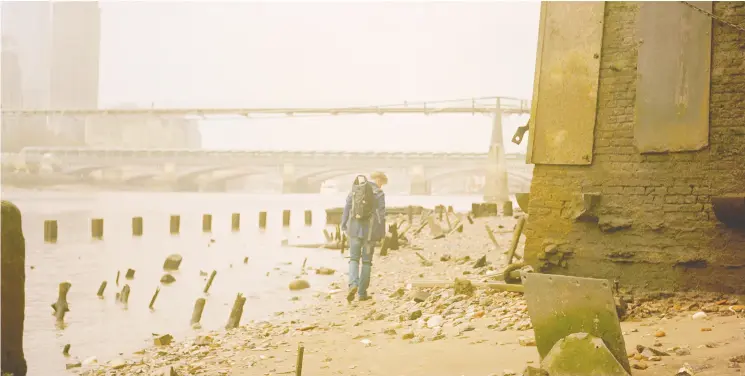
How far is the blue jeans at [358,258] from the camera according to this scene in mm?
8508

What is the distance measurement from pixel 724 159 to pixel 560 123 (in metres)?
1.58

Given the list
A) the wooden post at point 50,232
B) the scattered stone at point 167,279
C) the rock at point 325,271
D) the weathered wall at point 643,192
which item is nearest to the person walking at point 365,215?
the weathered wall at point 643,192

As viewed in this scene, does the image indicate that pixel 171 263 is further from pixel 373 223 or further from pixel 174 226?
pixel 174 226

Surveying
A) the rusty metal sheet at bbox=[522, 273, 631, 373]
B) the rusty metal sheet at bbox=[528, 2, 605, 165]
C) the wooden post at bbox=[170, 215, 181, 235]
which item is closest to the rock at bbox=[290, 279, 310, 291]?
the rusty metal sheet at bbox=[528, 2, 605, 165]

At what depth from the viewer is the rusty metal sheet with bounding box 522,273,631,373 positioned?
4.13 m

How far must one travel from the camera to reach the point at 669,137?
623cm

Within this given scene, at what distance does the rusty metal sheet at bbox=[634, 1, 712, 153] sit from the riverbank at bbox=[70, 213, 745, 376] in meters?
1.52

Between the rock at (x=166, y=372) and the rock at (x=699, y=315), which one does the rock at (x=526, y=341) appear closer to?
the rock at (x=699, y=315)

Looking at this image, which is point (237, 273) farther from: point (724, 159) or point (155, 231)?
point (155, 231)

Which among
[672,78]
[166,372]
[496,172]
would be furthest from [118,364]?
[496,172]

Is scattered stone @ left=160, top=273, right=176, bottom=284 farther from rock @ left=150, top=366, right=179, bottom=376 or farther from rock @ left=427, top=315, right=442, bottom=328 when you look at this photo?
rock @ left=427, top=315, right=442, bottom=328

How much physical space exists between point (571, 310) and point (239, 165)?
223ft

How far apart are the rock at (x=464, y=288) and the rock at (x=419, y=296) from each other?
0.48 meters

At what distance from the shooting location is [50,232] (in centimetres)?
2188
